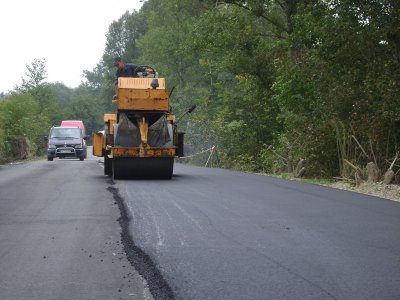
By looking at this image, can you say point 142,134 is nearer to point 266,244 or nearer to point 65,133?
point 266,244

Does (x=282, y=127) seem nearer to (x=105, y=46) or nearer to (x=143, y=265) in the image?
(x=143, y=265)

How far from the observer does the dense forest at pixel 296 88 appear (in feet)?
57.6

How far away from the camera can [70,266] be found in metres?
6.54

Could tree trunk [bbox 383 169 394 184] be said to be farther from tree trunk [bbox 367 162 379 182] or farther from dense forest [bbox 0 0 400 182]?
dense forest [bbox 0 0 400 182]

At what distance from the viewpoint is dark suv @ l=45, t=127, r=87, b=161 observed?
1510 inches

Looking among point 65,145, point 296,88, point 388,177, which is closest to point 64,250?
point 388,177

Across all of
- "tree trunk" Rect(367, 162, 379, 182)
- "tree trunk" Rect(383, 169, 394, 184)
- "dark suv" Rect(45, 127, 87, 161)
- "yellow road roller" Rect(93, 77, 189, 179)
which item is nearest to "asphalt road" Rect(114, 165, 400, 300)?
"tree trunk" Rect(383, 169, 394, 184)

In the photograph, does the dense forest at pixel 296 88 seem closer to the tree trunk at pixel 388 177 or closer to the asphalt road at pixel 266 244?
the tree trunk at pixel 388 177

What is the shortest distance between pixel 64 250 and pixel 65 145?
31712 millimetres

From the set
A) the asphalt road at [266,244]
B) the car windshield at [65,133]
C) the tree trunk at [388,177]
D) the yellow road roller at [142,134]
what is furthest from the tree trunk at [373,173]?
the car windshield at [65,133]

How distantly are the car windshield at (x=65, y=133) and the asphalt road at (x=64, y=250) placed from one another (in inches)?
1027

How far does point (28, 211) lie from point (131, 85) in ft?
26.5

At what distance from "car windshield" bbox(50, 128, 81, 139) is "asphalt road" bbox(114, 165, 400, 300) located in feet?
86.8

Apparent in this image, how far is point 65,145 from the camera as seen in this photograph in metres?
38.4
